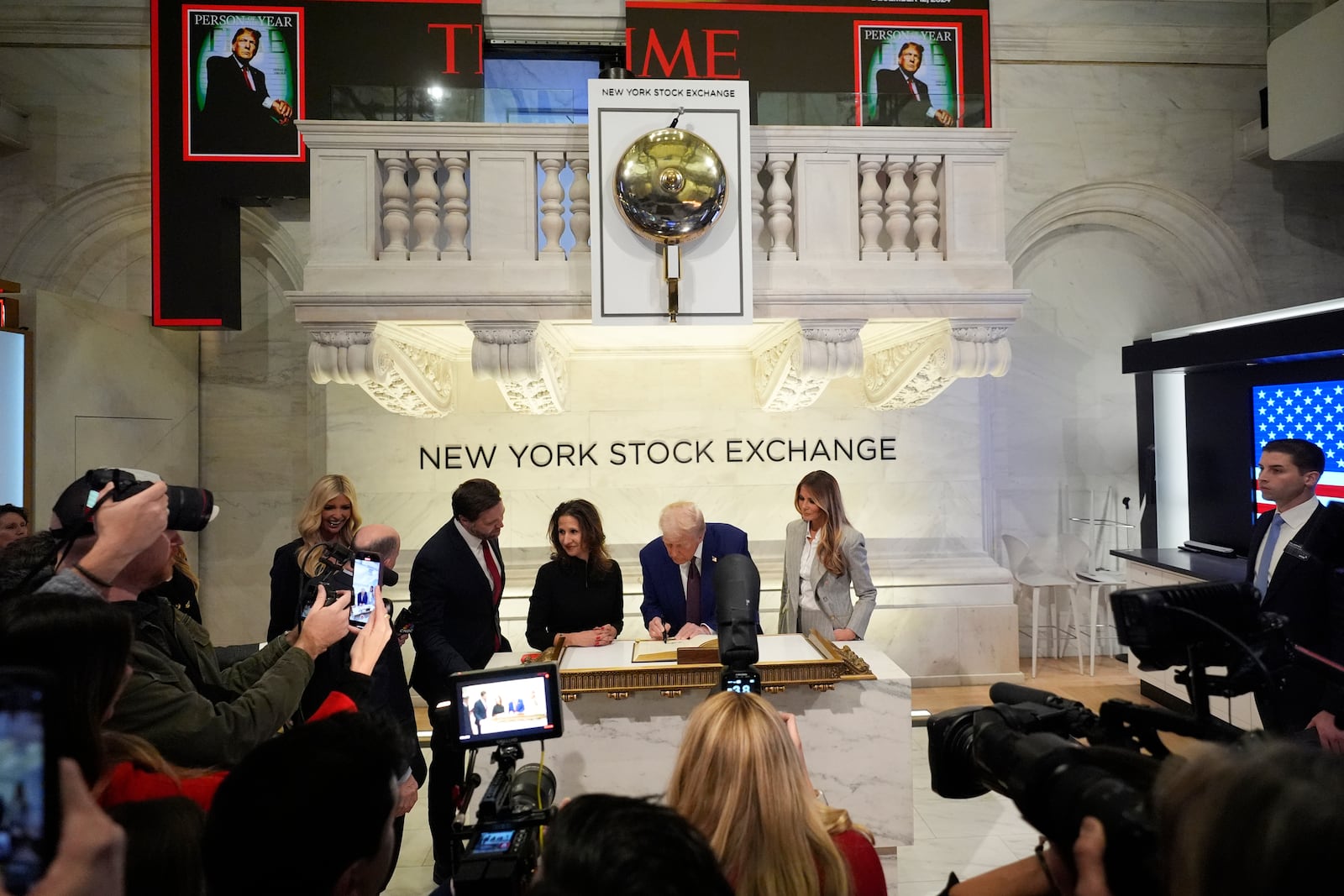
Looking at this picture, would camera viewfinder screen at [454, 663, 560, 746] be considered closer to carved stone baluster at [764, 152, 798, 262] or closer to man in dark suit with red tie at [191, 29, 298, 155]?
carved stone baluster at [764, 152, 798, 262]

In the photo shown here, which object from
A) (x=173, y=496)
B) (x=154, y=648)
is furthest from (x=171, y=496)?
(x=154, y=648)

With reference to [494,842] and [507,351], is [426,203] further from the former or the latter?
[494,842]

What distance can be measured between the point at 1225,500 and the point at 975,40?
4332 millimetres

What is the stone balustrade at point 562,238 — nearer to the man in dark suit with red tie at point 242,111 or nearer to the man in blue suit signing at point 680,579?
the man in blue suit signing at point 680,579

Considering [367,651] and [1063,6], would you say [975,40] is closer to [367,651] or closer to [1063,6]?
[1063,6]

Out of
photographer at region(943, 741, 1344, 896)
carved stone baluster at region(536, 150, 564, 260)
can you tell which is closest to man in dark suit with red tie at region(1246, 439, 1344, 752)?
photographer at region(943, 741, 1344, 896)

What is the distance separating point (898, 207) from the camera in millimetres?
4324

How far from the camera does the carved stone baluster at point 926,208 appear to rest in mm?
4301

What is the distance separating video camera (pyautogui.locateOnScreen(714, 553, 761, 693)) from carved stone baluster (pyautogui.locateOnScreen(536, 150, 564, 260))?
2.32m

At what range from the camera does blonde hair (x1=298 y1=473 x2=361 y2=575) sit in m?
3.52

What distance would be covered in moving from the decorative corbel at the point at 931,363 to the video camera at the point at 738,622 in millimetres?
2463

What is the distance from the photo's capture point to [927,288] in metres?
4.27

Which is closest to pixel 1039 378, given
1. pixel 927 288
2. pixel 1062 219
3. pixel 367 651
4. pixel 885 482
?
pixel 1062 219

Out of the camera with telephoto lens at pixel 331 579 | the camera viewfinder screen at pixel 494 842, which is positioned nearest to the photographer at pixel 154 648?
the camera with telephoto lens at pixel 331 579
